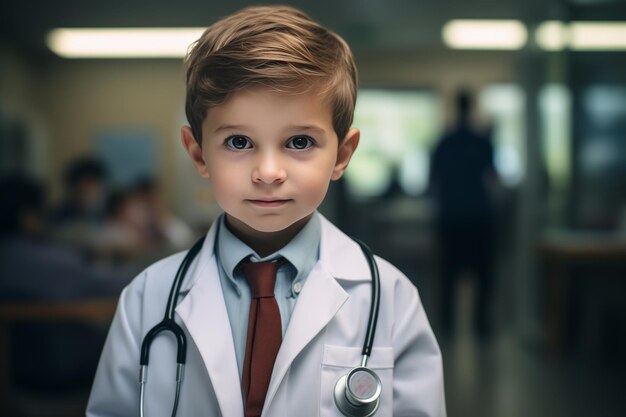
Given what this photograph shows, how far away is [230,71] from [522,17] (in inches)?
117

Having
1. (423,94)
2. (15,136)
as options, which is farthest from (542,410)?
(423,94)

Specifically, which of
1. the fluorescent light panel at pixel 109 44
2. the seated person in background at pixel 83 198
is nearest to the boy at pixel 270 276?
the seated person in background at pixel 83 198

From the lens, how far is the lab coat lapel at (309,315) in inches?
28.5

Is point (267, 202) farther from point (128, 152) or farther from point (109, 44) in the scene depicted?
point (128, 152)

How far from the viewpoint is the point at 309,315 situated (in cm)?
75

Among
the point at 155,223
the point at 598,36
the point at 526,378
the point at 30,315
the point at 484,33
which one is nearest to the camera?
the point at 30,315

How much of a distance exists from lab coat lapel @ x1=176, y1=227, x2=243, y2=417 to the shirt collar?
0.02m

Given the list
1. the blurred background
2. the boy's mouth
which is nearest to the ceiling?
the blurred background

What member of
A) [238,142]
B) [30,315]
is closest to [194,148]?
[238,142]

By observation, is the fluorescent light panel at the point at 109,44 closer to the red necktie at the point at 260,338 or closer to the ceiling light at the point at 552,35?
the ceiling light at the point at 552,35

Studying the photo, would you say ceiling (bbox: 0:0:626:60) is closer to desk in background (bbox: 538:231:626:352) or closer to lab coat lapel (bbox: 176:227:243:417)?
desk in background (bbox: 538:231:626:352)

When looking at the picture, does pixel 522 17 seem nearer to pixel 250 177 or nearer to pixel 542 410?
pixel 542 410

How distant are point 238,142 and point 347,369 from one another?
0.28 metres

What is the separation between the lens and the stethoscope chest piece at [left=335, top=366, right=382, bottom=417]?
2.33 feet
